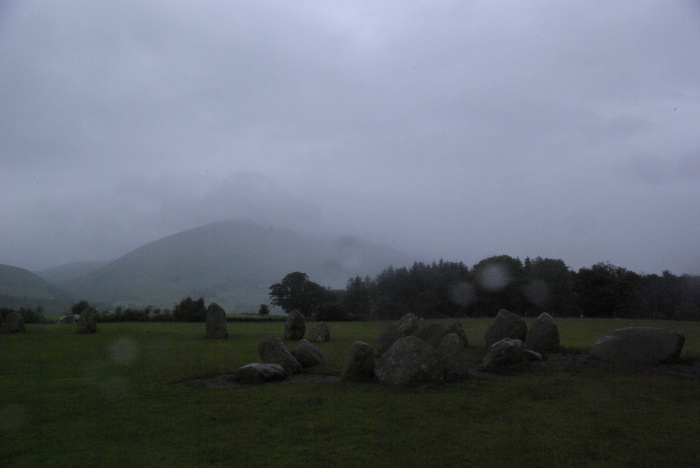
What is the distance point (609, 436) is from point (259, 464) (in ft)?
A: 19.9

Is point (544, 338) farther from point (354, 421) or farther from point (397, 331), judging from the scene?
point (354, 421)

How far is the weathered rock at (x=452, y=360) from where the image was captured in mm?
13172

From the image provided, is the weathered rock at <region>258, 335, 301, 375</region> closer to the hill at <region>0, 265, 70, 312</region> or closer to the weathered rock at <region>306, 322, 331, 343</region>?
the weathered rock at <region>306, 322, 331, 343</region>

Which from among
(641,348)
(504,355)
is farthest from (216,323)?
(641,348)

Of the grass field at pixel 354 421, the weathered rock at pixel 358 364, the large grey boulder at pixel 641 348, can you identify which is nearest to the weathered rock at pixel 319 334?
the grass field at pixel 354 421

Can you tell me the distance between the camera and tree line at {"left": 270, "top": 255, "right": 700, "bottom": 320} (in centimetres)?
6744

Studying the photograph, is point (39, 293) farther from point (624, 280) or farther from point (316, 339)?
point (624, 280)

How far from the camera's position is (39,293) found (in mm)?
116312

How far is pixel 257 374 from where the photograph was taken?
45.5ft

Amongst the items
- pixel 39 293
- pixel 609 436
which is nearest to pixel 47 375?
pixel 609 436

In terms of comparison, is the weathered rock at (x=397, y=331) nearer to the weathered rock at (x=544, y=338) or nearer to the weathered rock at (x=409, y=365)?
the weathered rock at (x=544, y=338)

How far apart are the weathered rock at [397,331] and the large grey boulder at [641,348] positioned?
282 inches

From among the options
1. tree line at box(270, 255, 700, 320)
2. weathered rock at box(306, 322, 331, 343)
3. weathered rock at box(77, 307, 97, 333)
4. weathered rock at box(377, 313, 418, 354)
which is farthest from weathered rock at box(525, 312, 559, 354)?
tree line at box(270, 255, 700, 320)

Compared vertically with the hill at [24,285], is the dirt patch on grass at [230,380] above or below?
below
